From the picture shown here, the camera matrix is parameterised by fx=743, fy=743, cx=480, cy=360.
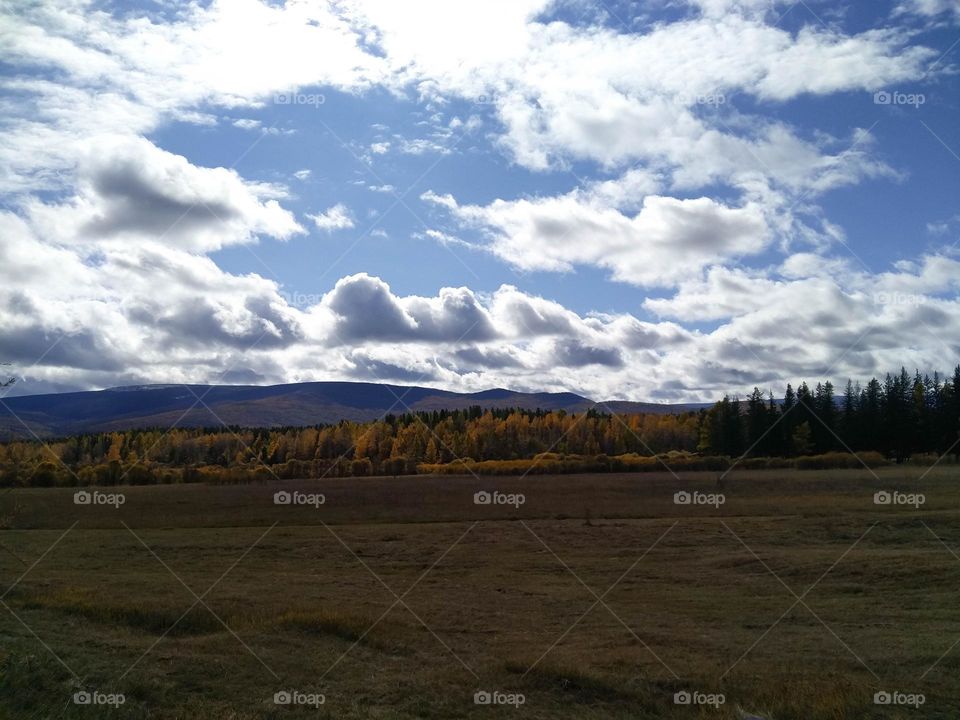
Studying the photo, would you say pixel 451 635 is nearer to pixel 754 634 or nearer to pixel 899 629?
pixel 754 634

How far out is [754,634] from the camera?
741 inches

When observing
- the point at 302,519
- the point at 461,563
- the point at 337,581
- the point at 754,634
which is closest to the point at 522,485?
the point at 302,519
